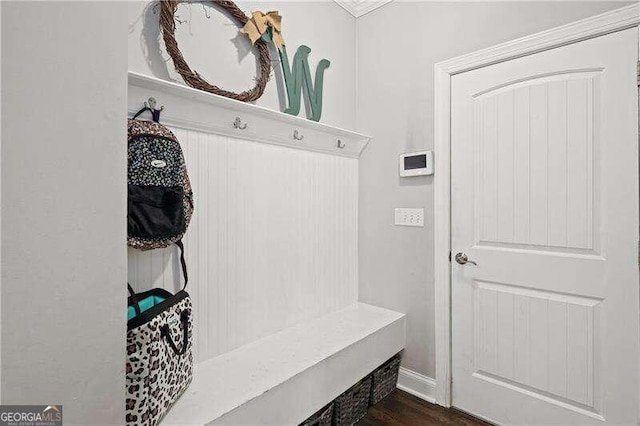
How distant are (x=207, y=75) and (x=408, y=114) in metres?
1.25

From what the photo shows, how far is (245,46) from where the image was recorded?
172cm

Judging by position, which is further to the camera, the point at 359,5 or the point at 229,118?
the point at 359,5

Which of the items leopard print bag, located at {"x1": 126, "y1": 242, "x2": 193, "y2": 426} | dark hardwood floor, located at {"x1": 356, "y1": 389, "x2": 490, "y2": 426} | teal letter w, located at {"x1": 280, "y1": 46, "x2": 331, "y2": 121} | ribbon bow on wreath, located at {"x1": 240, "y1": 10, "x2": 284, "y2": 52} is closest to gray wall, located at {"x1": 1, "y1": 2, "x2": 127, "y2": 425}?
leopard print bag, located at {"x1": 126, "y1": 242, "x2": 193, "y2": 426}

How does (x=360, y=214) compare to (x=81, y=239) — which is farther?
(x=360, y=214)

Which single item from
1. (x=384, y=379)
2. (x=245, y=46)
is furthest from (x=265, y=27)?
(x=384, y=379)

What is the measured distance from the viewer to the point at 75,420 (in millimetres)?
821

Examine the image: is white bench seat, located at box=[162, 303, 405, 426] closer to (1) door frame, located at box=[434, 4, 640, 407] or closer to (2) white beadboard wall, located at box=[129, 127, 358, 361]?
(2) white beadboard wall, located at box=[129, 127, 358, 361]

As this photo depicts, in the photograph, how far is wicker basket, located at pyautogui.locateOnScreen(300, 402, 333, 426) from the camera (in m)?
1.56

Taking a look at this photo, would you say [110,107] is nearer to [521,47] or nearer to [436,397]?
[521,47]

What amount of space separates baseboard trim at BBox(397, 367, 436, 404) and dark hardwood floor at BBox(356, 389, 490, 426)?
0.04m

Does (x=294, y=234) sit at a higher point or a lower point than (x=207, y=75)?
lower

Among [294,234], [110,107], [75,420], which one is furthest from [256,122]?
[75,420]

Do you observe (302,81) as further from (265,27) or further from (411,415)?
(411,415)

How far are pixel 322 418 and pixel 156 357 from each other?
932mm
